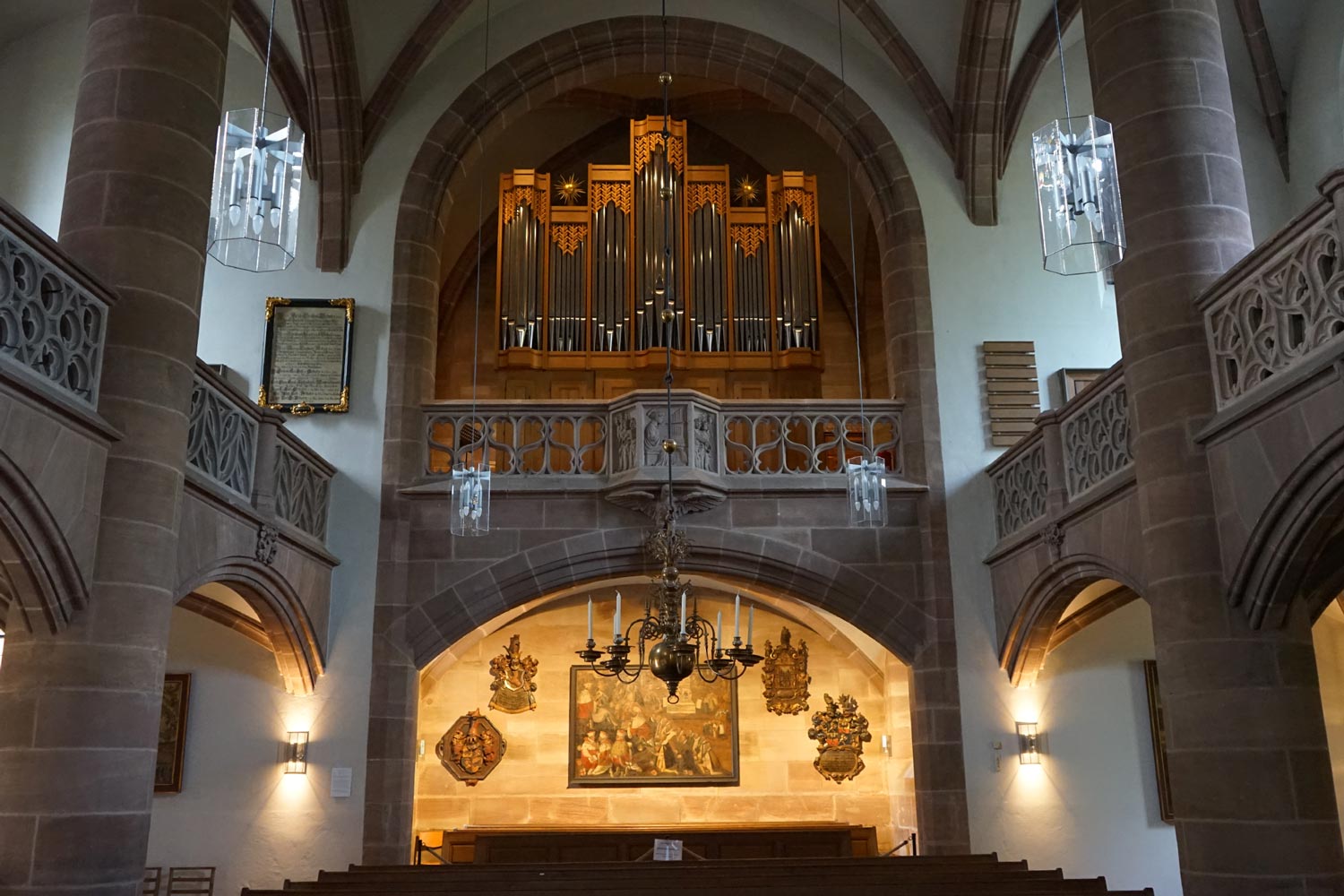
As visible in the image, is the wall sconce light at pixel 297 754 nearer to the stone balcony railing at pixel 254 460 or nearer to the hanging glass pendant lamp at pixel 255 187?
the stone balcony railing at pixel 254 460

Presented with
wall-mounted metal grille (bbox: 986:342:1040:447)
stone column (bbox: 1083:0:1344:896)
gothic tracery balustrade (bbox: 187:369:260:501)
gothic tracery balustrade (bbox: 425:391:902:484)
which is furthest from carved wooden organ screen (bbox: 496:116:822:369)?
stone column (bbox: 1083:0:1344:896)

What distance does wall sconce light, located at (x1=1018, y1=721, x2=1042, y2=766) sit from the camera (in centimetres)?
1155

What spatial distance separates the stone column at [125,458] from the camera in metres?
6.62

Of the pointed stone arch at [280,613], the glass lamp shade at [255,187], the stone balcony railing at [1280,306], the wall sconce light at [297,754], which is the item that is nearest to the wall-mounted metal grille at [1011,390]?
the stone balcony railing at [1280,306]

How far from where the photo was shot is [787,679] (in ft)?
48.3

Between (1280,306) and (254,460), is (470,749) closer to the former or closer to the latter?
(254,460)

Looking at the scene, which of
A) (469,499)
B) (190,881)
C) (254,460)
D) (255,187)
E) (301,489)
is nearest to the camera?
(255,187)

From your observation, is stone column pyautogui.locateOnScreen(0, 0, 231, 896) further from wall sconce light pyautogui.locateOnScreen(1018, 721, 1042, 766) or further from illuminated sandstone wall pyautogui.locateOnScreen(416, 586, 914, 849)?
wall sconce light pyautogui.locateOnScreen(1018, 721, 1042, 766)

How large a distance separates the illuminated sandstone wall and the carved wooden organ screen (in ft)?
9.85

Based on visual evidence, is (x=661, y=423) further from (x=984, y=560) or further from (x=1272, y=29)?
(x=1272, y=29)

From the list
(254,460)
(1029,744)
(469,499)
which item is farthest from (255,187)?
(1029,744)

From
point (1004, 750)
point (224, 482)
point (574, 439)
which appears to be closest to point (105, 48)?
point (224, 482)

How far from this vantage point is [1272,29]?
1199cm

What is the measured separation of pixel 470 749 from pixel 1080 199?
10.1 meters
